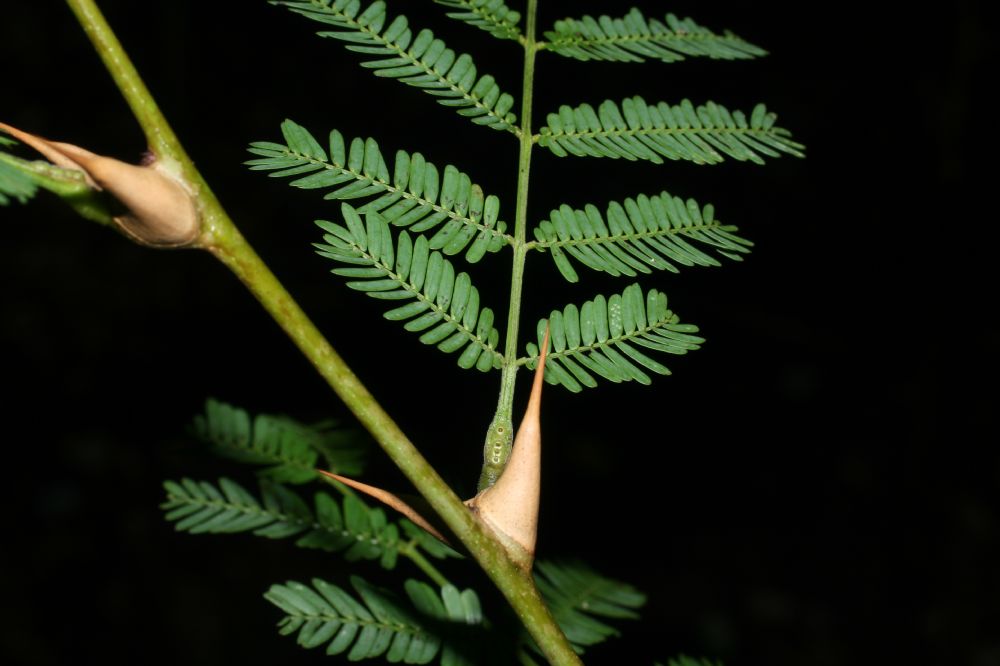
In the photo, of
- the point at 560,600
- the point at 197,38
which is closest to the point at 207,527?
the point at 560,600

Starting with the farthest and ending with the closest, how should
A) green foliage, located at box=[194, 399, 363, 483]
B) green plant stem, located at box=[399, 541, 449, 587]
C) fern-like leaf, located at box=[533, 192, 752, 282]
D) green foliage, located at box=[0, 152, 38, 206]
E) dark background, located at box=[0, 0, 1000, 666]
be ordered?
dark background, located at box=[0, 0, 1000, 666] < green foliage, located at box=[194, 399, 363, 483] < green plant stem, located at box=[399, 541, 449, 587] < fern-like leaf, located at box=[533, 192, 752, 282] < green foliage, located at box=[0, 152, 38, 206]

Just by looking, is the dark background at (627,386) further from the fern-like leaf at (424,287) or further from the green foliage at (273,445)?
the fern-like leaf at (424,287)

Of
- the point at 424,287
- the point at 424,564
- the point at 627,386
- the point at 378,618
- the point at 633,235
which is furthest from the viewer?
the point at 627,386

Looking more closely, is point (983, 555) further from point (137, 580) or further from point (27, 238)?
point (27, 238)

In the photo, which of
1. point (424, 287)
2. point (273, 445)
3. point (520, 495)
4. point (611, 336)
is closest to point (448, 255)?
point (424, 287)

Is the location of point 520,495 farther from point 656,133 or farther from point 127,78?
point 656,133

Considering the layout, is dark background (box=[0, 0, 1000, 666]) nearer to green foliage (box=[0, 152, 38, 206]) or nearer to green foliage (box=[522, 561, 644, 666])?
green foliage (box=[522, 561, 644, 666])

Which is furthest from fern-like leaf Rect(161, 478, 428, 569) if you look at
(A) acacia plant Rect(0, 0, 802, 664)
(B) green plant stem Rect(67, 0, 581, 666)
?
(B) green plant stem Rect(67, 0, 581, 666)
